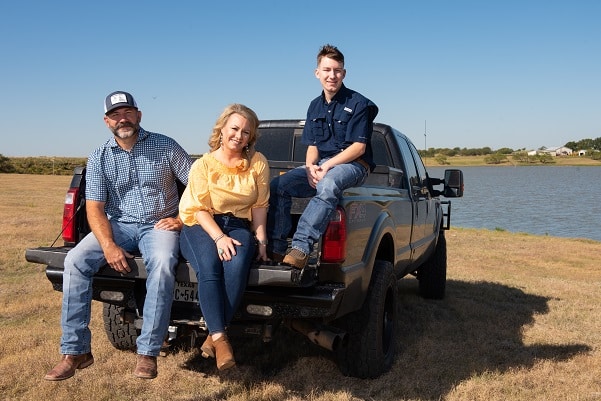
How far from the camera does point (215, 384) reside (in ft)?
13.3

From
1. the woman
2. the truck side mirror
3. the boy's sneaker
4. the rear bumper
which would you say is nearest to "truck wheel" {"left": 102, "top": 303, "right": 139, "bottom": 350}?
the rear bumper

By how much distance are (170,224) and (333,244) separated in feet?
3.16

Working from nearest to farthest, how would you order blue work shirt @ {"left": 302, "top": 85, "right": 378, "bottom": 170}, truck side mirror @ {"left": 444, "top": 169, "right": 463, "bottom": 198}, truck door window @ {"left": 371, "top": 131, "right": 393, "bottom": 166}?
blue work shirt @ {"left": 302, "top": 85, "right": 378, "bottom": 170} → truck door window @ {"left": 371, "top": 131, "right": 393, "bottom": 166} → truck side mirror @ {"left": 444, "top": 169, "right": 463, "bottom": 198}

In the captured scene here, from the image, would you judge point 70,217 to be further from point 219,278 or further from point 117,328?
point 219,278

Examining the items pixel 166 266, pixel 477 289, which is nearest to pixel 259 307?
pixel 166 266

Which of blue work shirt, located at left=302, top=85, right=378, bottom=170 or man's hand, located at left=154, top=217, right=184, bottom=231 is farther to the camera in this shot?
blue work shirt, located at left=302, top=85, right=378, bottom=170

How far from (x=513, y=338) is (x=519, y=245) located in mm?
8542

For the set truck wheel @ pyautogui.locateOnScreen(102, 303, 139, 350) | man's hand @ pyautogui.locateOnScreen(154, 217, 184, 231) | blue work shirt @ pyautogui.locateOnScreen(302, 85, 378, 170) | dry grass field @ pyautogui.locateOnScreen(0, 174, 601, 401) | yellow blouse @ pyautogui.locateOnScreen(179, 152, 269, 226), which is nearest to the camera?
yellow blouse @ pyautogui.locateOnScreen(179, 152, 269, 226)

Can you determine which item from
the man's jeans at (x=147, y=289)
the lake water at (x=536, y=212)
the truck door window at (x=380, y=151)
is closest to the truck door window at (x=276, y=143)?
the truck door window at (x=380, y=151)

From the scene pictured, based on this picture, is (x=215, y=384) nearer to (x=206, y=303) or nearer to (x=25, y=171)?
(x=206, y=303)

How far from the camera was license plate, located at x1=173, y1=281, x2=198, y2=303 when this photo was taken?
354 centimetres

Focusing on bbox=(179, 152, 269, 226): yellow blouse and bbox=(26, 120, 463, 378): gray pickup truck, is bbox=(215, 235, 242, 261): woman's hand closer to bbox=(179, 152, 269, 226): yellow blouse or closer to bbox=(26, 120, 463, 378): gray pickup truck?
bbox=(26, 120, 463, 378): gray pickup truck

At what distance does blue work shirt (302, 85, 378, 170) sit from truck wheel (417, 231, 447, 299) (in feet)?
10.1

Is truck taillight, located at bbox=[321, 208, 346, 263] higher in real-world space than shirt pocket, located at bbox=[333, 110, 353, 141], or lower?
lower
